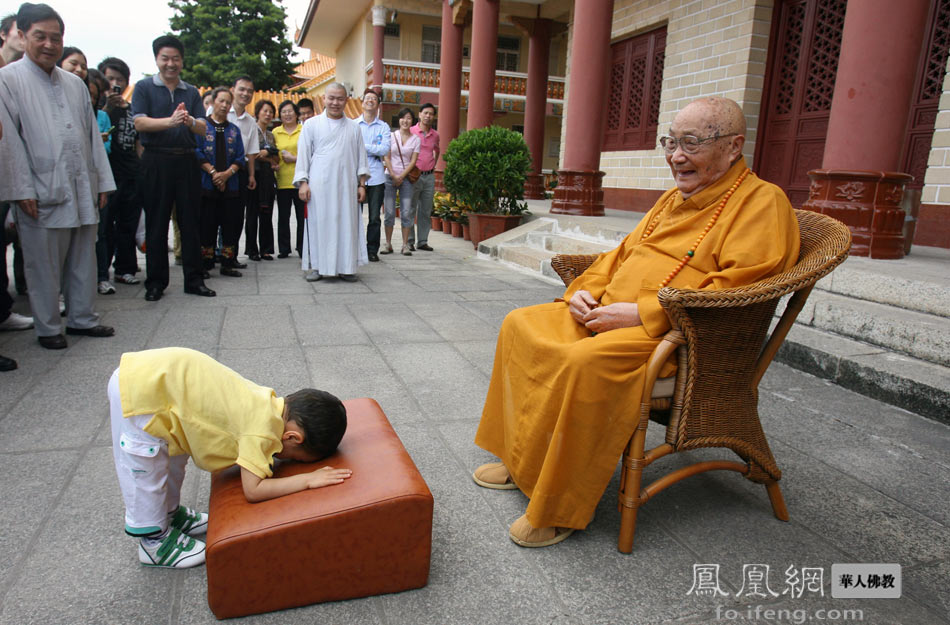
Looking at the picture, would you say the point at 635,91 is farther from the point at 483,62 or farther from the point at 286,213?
the point at 286,213

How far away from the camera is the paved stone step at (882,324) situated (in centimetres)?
345

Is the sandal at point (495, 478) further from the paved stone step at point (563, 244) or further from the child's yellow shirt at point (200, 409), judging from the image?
the paved stone step at point (563, 244)

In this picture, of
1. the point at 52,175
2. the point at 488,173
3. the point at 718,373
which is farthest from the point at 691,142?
the point at 488,173

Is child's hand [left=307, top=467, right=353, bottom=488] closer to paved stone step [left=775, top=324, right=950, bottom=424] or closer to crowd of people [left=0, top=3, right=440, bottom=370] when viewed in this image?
crowd of people [left=0, top=3, right=440, bottom=370]

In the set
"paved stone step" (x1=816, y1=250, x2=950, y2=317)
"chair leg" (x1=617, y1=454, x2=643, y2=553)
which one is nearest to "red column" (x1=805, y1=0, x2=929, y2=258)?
"paved stone step" (x1=816, y1=250, x2=950, y2=317)

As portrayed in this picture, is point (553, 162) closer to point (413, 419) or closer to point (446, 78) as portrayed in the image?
point (446, 78)

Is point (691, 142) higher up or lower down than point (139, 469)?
higher up

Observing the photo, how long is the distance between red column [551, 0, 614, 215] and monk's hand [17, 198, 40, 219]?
18.7 ft

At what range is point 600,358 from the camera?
200 centimetres

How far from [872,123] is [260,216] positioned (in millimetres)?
6007

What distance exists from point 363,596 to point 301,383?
1.76 meters

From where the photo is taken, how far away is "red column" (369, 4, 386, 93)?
19734mm

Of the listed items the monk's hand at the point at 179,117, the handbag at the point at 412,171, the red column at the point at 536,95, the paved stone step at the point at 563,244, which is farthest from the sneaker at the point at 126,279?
the red column at the point at 536,95

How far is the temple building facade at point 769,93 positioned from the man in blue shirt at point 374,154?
2253 mm
